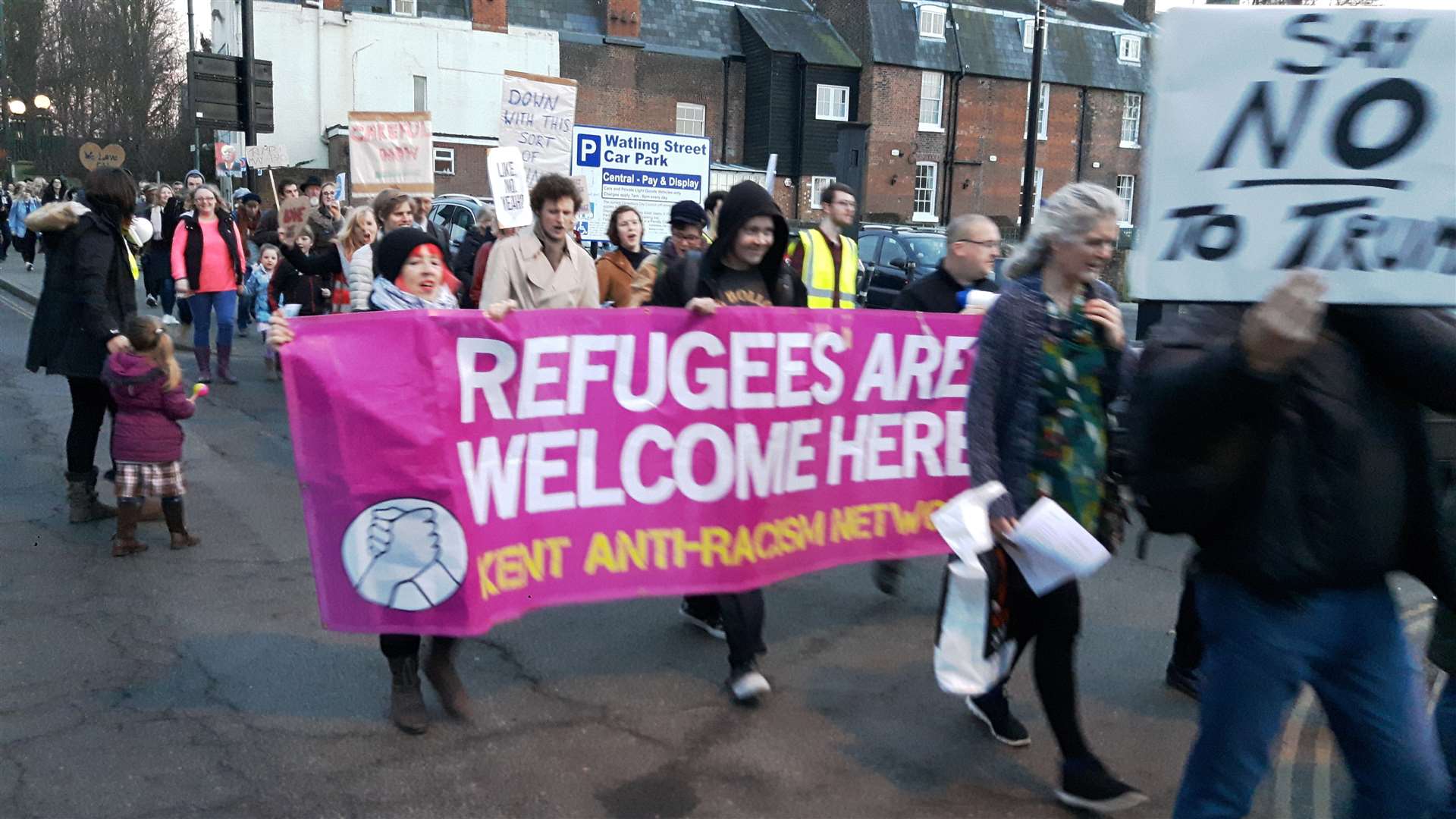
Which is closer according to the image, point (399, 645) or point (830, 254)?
point (399, 645)

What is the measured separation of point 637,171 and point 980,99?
116ft

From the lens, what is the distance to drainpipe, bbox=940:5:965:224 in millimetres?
43375

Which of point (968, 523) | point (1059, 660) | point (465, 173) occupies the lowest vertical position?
point (1059, 660)

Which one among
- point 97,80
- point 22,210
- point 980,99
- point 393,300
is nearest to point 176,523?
point 393,300

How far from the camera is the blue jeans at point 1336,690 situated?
7.79ft

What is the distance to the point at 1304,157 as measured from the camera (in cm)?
231

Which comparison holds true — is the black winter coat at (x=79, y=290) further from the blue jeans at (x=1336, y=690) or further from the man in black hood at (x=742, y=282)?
the blue jeans at (x=1336, y=690)

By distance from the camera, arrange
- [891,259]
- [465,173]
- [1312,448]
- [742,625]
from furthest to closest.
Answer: [465,173] → [891,259] → [742,625] → [1312,448]

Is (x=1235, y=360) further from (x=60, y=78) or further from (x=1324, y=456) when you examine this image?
(x=60, y=78)

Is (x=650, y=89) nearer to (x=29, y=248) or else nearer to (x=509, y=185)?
(x=29, y=248)

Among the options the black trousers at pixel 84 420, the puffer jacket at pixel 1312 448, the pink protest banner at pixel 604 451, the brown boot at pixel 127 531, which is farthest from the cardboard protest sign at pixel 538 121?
the puffer jacket at pixel 1312 448

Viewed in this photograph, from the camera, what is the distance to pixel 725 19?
1700 inches

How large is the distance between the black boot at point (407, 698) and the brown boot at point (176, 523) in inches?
102

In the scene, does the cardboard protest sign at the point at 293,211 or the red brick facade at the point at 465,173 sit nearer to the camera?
the cardboard protest sign at the point at 293,211
